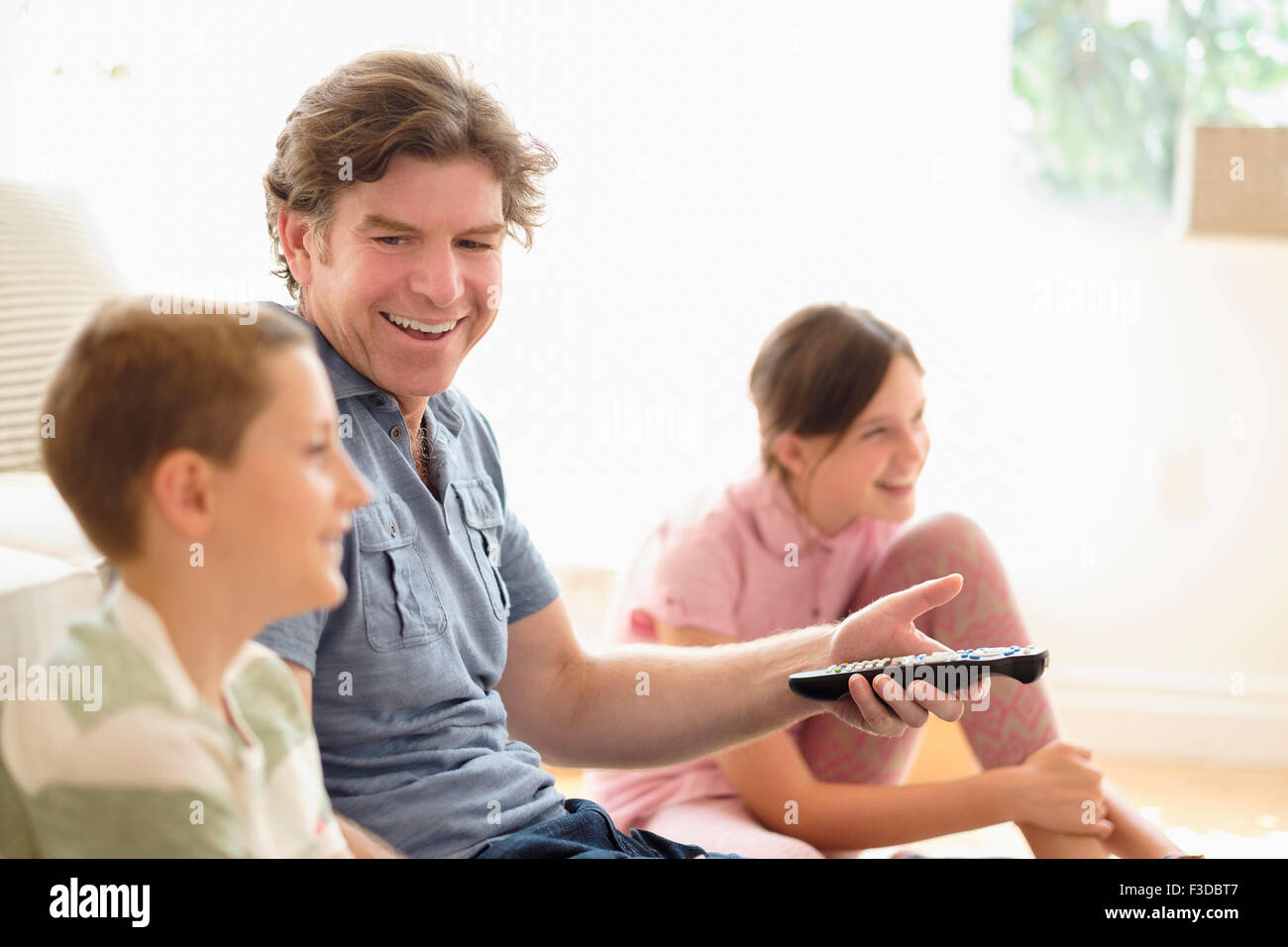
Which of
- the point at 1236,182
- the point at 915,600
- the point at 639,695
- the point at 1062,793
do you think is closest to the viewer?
the point at 915,600

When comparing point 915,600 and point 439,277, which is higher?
point 439,277

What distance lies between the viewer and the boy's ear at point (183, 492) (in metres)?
0.47

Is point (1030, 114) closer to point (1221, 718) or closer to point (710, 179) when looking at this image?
point (710, 179)

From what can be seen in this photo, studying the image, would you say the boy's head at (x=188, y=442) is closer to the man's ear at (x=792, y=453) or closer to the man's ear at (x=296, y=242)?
the man's ear at (x=296, y=242)

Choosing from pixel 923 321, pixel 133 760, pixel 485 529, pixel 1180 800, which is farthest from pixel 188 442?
pixel 923 321

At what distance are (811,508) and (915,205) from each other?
1104mm

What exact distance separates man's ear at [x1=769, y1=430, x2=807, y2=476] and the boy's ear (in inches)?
35.1

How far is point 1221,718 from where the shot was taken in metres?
1.96

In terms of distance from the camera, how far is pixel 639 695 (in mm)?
942

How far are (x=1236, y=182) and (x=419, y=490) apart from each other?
76.2 inches

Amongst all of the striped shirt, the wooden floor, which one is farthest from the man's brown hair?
the wooden floor

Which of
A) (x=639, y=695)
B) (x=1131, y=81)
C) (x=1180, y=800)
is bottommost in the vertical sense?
(x=1180, y=800)

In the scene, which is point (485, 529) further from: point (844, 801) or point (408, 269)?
point (844, 801)

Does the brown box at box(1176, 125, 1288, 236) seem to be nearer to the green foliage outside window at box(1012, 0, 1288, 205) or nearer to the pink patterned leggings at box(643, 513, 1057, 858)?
the green foliage outside window at box(1012, 0, 1288, 205)
